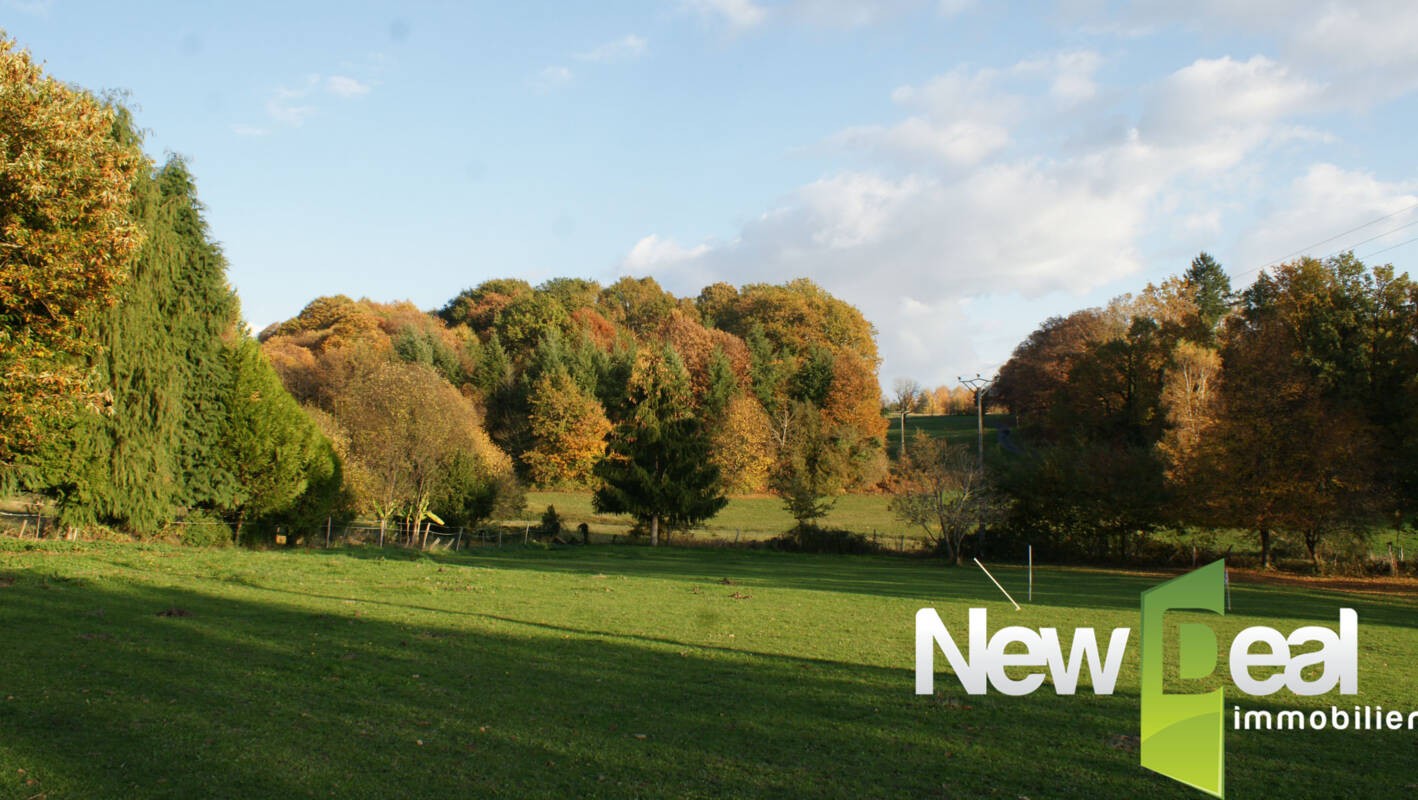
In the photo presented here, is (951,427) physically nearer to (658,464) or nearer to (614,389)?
(614,389)

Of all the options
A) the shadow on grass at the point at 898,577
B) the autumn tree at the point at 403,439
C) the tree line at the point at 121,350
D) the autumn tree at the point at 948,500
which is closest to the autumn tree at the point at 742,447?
the autumn tree at the point at 403,439

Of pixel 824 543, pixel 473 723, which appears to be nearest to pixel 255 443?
pixel 824 543

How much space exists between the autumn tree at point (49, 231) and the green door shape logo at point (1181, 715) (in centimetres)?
2028

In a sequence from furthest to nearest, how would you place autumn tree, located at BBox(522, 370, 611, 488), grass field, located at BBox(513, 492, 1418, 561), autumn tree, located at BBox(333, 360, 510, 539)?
autumn tree, located at BBox(522, 370, 611, 488) → autumn tree, located at BBox(333, 360, 510, 539) → grass field, located at BBox(513, 492, 1418, 561)

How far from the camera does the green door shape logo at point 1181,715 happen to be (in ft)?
24.9

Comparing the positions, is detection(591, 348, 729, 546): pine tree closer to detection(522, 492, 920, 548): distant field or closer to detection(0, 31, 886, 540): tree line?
detection(0, 31, 886, 540): tree line

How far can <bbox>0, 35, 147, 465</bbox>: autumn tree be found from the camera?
56.3 feet

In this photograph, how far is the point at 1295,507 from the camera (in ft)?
112

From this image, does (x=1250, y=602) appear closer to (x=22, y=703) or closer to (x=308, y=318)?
(x=22, y=703)

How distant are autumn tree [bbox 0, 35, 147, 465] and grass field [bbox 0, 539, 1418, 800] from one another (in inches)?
152

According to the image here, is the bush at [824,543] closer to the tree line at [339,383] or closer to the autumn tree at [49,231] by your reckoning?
the tree line at [339,383]

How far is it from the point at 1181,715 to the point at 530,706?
683cm

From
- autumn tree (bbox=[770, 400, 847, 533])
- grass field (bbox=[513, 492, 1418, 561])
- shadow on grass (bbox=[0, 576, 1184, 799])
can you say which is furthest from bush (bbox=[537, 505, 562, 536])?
shadow on grass (bbox=[0, 576, 1184, 799])

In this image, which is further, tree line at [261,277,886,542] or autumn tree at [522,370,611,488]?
autumn tree at [522,370,611,488]
